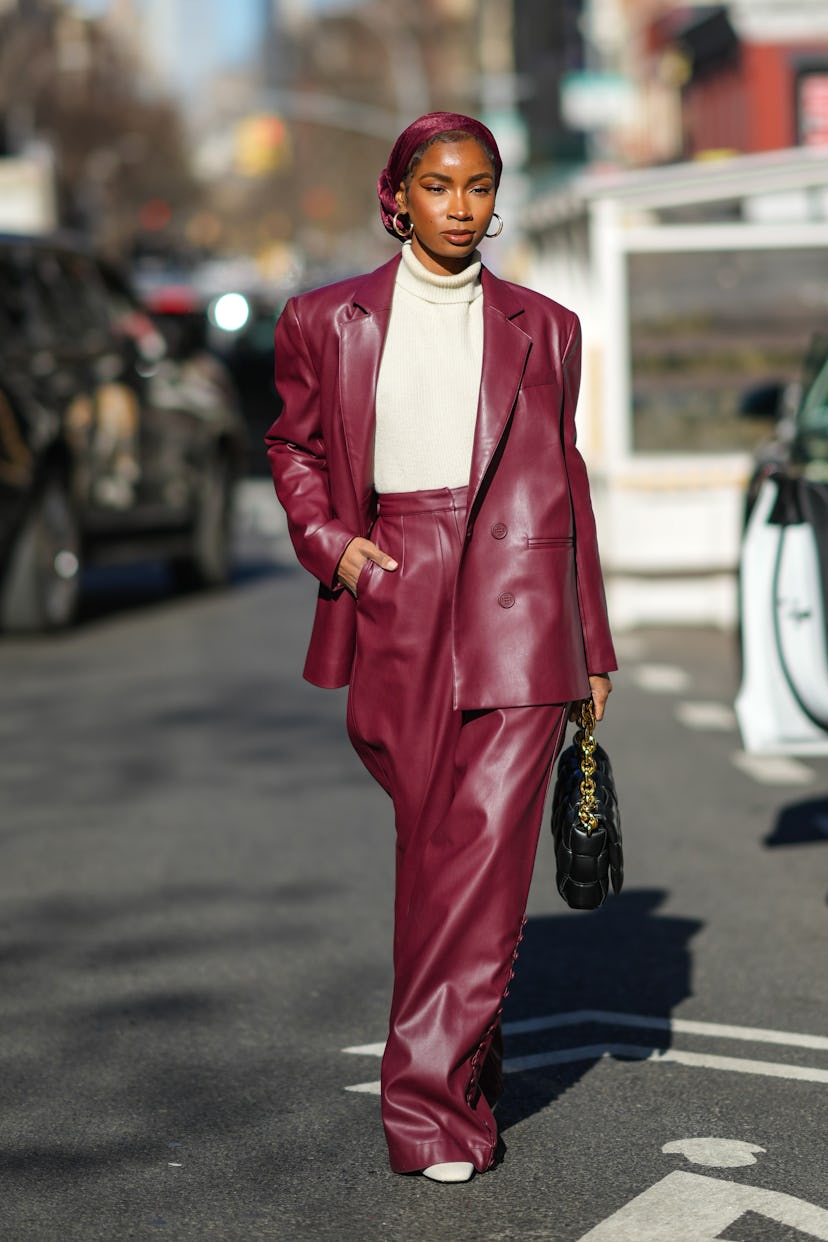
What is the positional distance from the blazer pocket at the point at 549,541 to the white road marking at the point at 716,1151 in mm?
1157

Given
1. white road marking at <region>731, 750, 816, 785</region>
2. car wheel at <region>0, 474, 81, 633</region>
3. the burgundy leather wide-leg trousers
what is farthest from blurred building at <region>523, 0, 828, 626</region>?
the burgundy leather wide-leg trousers

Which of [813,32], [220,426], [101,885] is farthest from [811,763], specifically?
[813,32]

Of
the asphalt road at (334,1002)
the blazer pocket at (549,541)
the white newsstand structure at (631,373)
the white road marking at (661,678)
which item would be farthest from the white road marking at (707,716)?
the blazer pocket at (549,541)

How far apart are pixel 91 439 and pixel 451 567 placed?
939cm

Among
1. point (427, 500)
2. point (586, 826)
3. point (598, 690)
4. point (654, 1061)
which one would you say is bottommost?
point (654, 1061)

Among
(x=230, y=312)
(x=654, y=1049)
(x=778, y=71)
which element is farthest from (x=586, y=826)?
(x=778, y=71)

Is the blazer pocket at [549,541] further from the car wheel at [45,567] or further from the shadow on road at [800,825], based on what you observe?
the car wheel at [45,567]

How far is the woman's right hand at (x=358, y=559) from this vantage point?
4359mm

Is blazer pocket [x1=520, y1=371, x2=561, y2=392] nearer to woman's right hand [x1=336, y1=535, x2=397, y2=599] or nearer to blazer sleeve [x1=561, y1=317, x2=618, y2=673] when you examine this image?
blazer sleeve [x1=561, y1=317, x2=618, y2=673]

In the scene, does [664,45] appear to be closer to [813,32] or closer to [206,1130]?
[813,32]

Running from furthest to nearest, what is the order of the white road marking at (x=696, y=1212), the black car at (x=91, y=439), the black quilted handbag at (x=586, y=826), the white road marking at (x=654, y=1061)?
the black car at (x=91, y=439) → the white road marking at (x=654, y=1061) → the black quilted handbag at (x=586, y=826) → the white road marking at (x=696, y=1212)

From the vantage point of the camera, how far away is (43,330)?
1338cm

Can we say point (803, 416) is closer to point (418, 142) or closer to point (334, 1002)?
point (334, 1002)

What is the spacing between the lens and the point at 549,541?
4.38m
